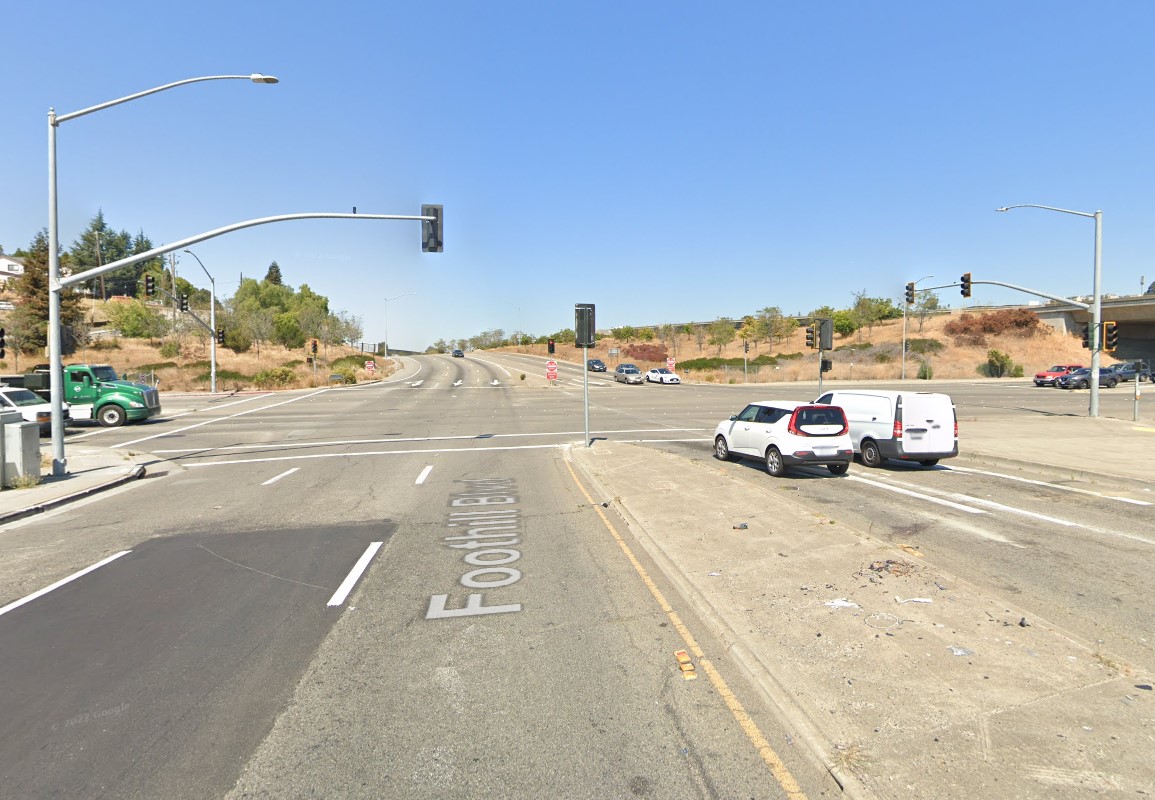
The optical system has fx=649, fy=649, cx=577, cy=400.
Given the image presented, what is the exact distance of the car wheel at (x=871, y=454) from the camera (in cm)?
1645

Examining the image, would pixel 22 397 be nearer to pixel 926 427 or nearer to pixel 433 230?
pixel 433 230

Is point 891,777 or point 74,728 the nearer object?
point 891,777

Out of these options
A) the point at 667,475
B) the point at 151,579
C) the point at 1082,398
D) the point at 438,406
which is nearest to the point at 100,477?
the point at 151,579

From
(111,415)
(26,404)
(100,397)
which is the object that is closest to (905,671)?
(26,404)

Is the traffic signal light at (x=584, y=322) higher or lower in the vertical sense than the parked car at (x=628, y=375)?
higher

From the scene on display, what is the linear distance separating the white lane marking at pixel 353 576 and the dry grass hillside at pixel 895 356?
63.7 m

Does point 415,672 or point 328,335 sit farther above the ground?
point 328,335

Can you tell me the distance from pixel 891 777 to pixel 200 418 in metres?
34.5

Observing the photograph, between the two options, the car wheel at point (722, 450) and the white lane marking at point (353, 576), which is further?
the car wheel at point (722, 450)

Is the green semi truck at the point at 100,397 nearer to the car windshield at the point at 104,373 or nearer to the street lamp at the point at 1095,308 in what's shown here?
the car windshield at the point at 104,373

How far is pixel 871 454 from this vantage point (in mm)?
16609

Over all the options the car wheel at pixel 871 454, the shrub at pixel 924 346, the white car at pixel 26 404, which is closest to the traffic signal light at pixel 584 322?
the car wheel at pixel 871 454

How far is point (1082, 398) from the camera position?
43.1m

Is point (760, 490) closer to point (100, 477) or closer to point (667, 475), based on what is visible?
point (667, 475)
